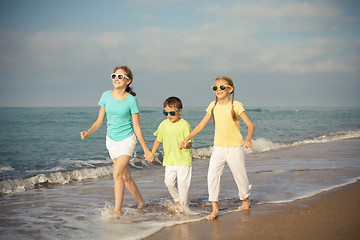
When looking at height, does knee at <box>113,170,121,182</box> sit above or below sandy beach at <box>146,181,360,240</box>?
above

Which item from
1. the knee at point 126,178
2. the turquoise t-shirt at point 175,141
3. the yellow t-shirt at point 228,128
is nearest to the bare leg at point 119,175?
the knee at point 126,178

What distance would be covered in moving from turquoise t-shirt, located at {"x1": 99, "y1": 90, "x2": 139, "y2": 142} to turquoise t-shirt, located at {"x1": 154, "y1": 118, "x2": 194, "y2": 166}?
1.68 ft

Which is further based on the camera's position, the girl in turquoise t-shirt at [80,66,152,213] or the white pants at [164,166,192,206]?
the white pants at [164,166,192,206]

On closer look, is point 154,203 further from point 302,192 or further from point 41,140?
point 41,140

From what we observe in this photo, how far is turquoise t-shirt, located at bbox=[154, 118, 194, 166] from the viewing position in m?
5.11

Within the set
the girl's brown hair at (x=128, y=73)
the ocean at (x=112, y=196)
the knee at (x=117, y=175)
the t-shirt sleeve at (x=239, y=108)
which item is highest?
the girl's brown hair at (x=128, y=73)

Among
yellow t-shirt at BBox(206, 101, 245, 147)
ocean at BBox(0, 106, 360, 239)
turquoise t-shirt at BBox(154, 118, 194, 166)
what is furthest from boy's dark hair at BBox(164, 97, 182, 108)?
ocean at BBox(0, 106, 360, 239)

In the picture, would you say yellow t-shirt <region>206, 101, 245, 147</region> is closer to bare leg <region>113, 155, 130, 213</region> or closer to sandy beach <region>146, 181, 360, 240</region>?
sandy beach <region>146, 181, 360, 240</region>

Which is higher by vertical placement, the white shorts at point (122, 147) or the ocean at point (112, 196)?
the white shorts at point (122, 147)

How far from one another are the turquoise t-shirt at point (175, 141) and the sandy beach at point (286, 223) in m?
1.01

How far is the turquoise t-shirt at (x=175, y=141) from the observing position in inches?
201

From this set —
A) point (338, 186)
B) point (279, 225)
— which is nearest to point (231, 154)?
point (279, 225)

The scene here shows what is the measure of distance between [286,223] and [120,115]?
8.73 feet

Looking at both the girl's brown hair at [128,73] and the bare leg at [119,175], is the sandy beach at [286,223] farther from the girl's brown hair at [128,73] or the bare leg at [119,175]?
the girl's brown hair at [128,73]
